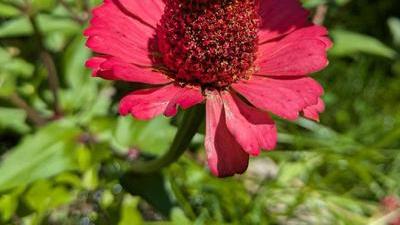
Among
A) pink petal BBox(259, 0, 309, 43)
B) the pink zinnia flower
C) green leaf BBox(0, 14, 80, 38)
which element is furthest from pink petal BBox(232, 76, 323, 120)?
green leaf BBox(0, 14, 80, 38)

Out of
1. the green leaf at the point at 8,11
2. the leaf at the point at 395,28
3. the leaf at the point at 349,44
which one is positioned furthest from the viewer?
the leaf at the point at 395,28

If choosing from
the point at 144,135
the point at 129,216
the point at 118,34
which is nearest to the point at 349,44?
the point at 144,135

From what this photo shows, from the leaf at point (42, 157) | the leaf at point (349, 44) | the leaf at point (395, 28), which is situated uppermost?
the leaf at point (395, 28)

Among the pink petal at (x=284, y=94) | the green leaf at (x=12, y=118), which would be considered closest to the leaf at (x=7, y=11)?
the green leaf at (x=12, y=118)

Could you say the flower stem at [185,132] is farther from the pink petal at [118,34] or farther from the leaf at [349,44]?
the leaf at [349,44]

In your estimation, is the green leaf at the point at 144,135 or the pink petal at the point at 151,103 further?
the green leaf at the point at 144,135

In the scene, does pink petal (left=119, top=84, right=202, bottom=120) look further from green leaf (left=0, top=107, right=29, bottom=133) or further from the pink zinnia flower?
green leaf (left=0, top=107, right=29, bottom=133)

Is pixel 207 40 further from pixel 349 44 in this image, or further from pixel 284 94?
pixel 349 44

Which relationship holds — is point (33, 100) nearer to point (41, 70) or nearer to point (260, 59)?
point (41, 70)
